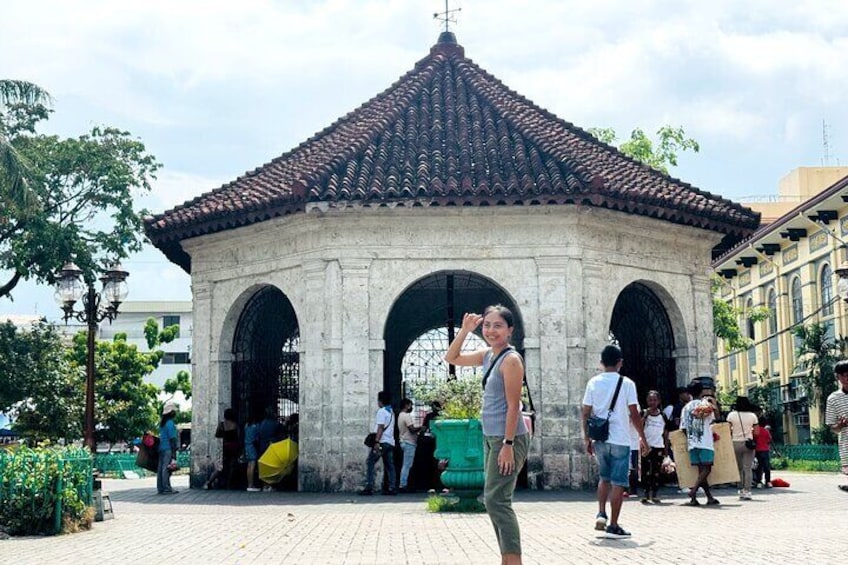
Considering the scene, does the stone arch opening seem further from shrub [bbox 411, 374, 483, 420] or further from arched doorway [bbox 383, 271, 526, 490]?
shrub [bbox 411, 374, 483, 420]

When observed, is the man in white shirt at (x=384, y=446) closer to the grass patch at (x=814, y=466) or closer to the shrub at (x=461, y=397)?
the shrub at (x=461, y=397)

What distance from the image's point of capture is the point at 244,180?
20.7 m

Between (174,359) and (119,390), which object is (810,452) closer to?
(119,390)

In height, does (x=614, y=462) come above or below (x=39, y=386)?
below

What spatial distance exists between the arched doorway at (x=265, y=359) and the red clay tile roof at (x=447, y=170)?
2008 mm

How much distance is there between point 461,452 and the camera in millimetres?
13133

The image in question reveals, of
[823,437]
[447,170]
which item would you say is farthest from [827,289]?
[447,170]

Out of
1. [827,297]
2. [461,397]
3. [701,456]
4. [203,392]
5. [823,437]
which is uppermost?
[827,297]

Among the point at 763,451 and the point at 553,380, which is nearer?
the point at 553,380

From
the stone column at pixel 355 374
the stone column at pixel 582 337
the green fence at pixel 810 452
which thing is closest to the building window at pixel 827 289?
the green fence at pixel 810 452

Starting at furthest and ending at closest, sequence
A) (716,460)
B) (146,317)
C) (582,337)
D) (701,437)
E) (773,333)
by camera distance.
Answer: (146,317) → (773,333) → (582,337) → (716,460) → (701,437)

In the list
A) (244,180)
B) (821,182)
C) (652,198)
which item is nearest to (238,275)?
(244,180)

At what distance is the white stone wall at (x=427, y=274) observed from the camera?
17453 millimetres

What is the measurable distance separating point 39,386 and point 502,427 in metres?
29.3
